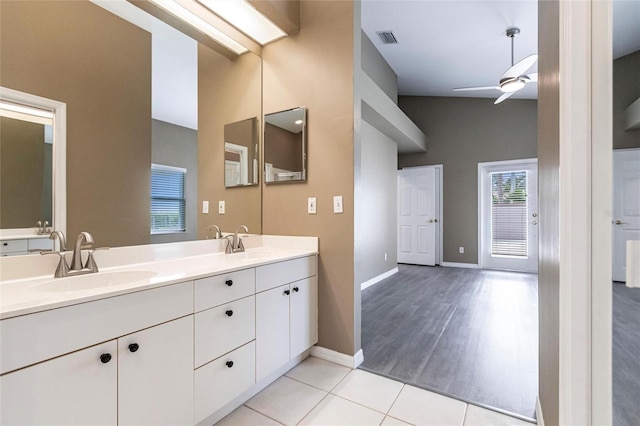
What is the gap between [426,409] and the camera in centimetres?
161

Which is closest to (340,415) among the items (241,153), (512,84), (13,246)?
(13,246)

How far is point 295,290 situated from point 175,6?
2011mm

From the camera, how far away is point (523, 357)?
2.20 metres

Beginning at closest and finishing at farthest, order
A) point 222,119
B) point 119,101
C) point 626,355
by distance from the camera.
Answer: point 626,355
point 119,101
point 222,119

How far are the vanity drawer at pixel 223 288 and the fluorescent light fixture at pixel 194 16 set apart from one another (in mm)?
1717

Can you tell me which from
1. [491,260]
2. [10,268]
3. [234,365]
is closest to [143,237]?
[10,268]

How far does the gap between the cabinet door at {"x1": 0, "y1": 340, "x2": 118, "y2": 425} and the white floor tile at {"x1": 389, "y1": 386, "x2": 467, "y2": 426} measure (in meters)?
1.34

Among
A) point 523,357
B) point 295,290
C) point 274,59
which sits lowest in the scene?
point 523,357

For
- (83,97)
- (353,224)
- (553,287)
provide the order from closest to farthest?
1. (553,287)
2. (83,97)
3. (353,224)

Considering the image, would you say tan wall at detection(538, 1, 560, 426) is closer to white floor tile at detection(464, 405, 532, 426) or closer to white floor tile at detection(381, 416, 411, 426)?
white floor tile at detection(464, 405, 532, 426)

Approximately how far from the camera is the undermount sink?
1.21 metres

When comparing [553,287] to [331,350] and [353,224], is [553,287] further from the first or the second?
[331,350]

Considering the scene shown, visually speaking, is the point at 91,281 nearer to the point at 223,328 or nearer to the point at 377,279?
the point at 223,328

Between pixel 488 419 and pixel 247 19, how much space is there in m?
2.97
